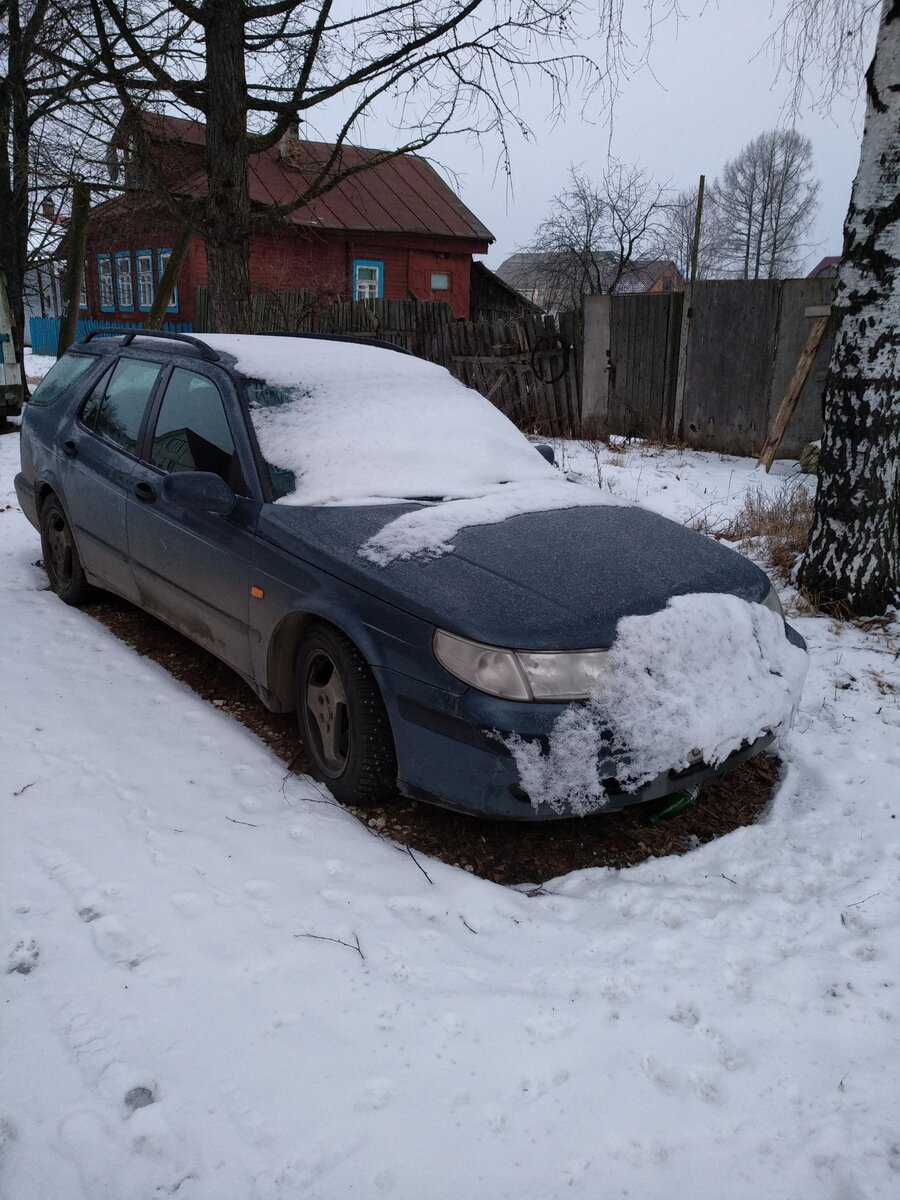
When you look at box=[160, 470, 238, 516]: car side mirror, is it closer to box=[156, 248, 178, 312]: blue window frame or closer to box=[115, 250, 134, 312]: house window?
box=[156, 248, 178, 312]: blue window frame

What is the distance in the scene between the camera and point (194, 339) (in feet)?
13.4

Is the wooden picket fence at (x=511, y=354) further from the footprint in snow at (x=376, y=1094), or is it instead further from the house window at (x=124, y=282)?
the house window at (x=124, y=282)

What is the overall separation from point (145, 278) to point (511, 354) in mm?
20016

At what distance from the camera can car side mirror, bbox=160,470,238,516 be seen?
3.37 metres

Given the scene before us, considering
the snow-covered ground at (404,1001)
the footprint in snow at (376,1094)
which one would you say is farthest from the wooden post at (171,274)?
the footprint in snow at (376,1094)

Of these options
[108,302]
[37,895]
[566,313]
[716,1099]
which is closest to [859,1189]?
[716,1099]

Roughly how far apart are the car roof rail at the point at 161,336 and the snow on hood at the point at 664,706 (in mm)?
2374

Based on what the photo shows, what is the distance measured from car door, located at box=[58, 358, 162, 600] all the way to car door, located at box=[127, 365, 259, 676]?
0.46ft

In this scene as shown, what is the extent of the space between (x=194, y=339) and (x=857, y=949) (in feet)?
12.1

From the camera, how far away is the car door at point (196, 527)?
3486 mm

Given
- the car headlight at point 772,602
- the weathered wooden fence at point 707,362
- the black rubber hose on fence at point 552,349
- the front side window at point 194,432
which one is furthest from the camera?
the black rubber hose on fence at point 552,349

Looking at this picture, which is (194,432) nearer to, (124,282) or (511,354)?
(511,354)

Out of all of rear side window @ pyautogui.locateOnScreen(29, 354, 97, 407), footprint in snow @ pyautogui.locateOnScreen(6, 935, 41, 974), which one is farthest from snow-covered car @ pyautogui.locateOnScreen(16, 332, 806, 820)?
footprint in snow @ pyautogui.locateOnScreen(6, 935, 41, 974)

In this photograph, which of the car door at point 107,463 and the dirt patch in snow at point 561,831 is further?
the car door at point 107,463
